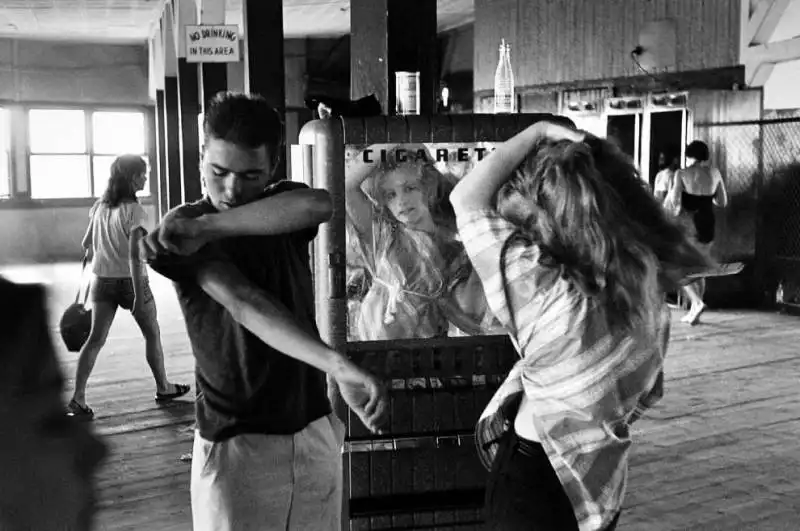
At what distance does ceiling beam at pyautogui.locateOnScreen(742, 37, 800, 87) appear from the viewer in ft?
30.8

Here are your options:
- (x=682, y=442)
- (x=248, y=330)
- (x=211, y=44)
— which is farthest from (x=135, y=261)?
(x=248, y=330)

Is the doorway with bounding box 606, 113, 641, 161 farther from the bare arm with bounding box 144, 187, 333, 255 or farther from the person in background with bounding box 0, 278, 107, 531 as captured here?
the person in background with bounding box 0, 278, 107, 531

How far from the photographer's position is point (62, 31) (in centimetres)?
1580

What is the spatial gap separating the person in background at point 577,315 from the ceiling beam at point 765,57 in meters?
8.39

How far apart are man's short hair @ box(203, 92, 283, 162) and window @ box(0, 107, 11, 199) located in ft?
52.6

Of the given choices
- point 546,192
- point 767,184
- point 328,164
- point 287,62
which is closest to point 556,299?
point 546,192

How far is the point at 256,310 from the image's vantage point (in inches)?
69.6

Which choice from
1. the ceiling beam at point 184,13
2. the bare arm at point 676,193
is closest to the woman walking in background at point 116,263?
the bare arm at point 676,193

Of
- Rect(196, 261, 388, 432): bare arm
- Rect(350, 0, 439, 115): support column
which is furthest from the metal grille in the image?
Answer: Rect(196, 261, 388, 432): bare arm

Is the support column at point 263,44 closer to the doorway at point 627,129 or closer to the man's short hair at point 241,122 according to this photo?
the man's short hair at point 241,122

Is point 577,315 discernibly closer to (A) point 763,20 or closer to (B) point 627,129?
(A) point 763,20

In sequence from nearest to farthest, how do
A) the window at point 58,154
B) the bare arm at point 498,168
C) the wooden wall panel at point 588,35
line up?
1. the bare arm at point 498,168
2. the wooden wall panel at point 588,35
3. the window at point 58,154

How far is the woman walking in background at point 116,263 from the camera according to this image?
5.54m

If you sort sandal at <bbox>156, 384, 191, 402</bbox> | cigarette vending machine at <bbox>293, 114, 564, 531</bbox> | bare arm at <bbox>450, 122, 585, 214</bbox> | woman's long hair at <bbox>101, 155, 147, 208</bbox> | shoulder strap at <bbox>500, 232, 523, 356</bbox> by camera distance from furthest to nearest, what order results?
sandal at <bbox>156, 384, 191, 402</bbox>
woman's long hair at <bbox>101, 155, 147, 208</bbox>
cigarette vending machine at <bbox>293, 114, 564, 531</bbox>
bare arm at <bbox>450, 122, 585, 214</bbox>
shoulder strap at <bbox>500, 232, 523, 356</bbox>
